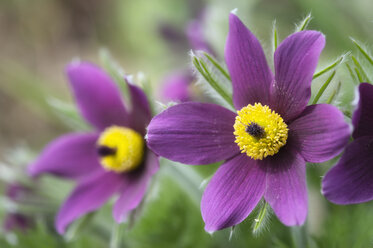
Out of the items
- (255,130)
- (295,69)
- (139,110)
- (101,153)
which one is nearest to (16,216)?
(101,153)

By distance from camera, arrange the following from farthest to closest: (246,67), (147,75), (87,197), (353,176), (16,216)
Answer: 1. (16,216)
2. (87,197)
3. (147,75)
4. (246,67)
5. (353,176)

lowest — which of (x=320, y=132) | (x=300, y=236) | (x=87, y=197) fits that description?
(x=300, y=236)

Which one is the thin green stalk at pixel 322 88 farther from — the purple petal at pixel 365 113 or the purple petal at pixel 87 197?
the purple petal at pixel 87 197

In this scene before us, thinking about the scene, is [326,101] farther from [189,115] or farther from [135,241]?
[135,241]

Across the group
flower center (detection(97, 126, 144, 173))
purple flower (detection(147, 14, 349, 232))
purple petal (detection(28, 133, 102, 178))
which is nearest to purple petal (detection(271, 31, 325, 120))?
purple flower (detection(147, 14, 349, 232))

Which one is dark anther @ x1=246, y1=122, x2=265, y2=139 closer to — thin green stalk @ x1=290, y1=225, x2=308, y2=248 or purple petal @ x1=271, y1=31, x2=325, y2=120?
purple petal @ x1=271, y1=31, x2=325, y2=120

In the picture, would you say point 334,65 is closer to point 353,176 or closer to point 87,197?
point 353,176

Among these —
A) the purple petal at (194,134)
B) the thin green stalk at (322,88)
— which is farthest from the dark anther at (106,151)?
the thin green stalk at (322,88)

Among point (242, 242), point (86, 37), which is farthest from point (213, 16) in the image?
point (86, 37)
